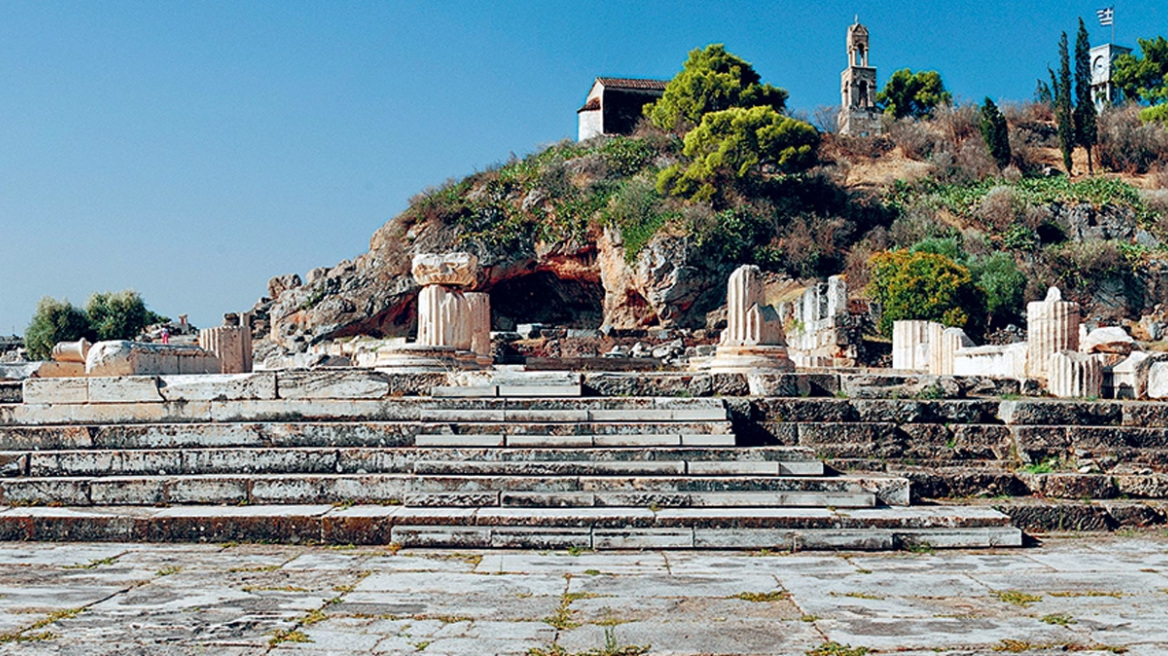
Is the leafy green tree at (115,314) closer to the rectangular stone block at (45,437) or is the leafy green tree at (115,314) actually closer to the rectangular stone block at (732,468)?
the rectangular stone block at (45,437)

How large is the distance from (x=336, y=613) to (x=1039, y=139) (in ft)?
142

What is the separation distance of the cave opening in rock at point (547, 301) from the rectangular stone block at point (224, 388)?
2678 centimetres

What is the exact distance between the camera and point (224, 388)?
334 inches

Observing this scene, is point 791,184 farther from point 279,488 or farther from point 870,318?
point 279,488

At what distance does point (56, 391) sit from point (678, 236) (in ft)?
79.1

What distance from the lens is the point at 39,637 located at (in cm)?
384

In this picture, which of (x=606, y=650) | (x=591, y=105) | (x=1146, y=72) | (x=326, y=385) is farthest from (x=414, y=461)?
(x=1146, y=72)

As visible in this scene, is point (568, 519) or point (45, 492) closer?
point (568, 519)

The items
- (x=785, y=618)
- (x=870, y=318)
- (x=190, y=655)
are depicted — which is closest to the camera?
(x=190, y=655)

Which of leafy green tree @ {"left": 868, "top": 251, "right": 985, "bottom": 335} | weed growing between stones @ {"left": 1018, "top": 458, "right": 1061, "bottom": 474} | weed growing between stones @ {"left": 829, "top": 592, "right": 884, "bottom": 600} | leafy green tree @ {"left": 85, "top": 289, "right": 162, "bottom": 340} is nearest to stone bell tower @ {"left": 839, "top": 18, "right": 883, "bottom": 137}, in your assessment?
leafy green tree @ {"left": 868, "top": 251, "right": 985, "bottom": 335}

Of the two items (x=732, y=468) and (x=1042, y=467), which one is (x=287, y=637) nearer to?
(x=732, y=468)

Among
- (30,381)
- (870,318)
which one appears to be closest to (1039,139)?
(870,318)

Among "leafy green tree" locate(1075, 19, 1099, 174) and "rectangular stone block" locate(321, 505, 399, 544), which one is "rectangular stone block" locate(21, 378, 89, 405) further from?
"leafy green tree" locate(1075, 19, 1099, 174)

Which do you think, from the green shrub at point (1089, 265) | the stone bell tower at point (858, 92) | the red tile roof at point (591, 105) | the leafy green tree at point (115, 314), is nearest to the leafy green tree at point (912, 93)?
the stone bell tower at point (858, 92)
